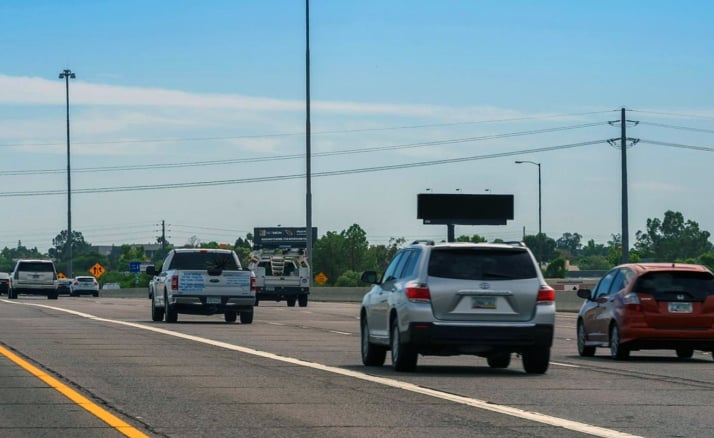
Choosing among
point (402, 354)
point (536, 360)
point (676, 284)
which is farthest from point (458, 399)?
point (676, 284)

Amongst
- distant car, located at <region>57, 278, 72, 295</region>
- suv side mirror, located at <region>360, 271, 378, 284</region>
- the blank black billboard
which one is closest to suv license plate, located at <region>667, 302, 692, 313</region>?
suv side mirror, located at <region>360, 271, 378, 284</region>

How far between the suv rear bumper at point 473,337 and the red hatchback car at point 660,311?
4563 mm

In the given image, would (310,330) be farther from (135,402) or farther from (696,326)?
(135,402)

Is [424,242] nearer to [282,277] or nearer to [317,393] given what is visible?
[317,393]

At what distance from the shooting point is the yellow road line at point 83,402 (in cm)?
1251

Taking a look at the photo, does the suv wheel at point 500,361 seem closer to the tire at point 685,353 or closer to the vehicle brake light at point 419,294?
the vehicle brake light at point 419,294

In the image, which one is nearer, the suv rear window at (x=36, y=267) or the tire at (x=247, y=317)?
the tire at (x=247, y=317)

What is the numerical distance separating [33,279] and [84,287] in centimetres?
2425

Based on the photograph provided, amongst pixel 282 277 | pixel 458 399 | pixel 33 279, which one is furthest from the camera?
pixel 33 279

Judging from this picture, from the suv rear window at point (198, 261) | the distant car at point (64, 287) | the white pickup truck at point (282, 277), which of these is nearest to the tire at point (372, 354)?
the suv rear window at point (198, 261)

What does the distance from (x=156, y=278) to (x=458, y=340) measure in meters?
21.7

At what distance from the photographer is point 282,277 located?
62281 millimetres

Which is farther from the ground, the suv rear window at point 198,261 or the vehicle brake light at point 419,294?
the suv rear window at point 198,261

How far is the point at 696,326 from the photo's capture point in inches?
934
